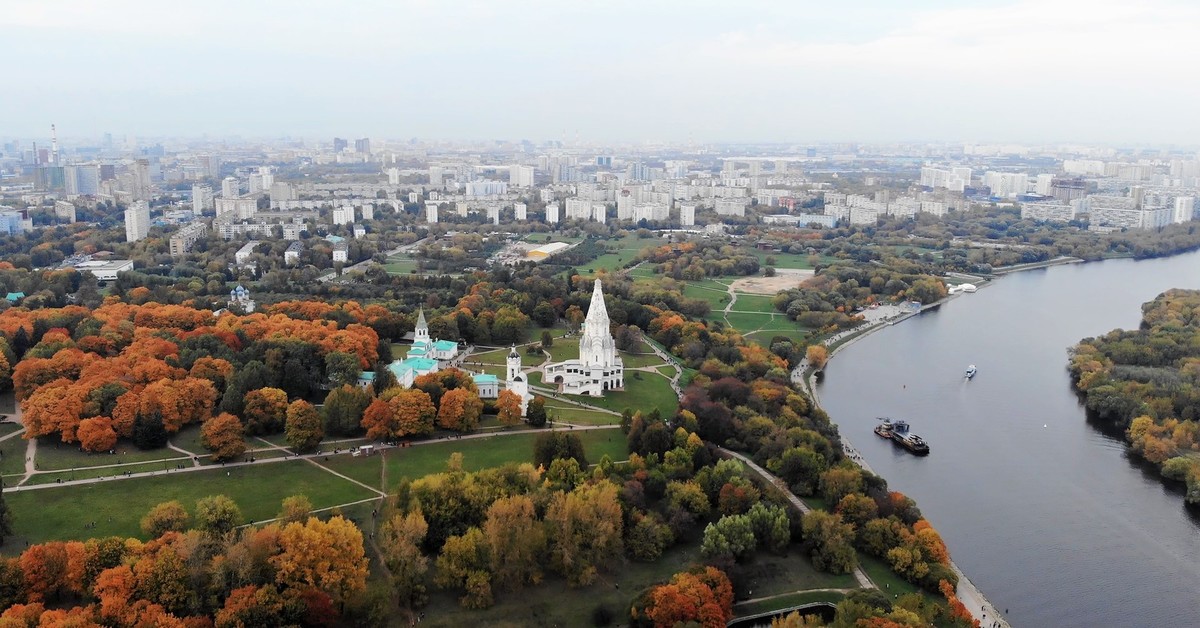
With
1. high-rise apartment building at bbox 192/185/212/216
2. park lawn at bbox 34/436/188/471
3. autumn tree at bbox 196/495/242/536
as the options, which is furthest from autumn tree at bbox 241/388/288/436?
high-rise apartment building at bbox 192/185/212/216

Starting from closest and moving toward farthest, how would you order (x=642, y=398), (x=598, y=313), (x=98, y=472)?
(x=98, y=472) → (x=642, y=398) → (x=598, y=313)

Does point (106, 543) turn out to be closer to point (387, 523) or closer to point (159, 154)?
point (387, 523)

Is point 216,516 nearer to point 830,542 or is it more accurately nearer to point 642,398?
point 830,542

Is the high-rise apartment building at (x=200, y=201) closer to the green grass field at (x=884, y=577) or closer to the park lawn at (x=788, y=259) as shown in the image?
the park lawn at (x=788, y=259)

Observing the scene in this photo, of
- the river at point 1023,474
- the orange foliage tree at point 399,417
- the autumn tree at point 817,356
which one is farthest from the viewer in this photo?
the autumn tree at point 817,356

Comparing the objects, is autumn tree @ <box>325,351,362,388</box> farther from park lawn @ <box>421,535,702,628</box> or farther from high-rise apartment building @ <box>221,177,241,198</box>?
high-rise apartment building @ <box>221,177,241,198</box>

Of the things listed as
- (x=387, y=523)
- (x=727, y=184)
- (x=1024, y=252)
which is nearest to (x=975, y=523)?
(x=387, y=523)

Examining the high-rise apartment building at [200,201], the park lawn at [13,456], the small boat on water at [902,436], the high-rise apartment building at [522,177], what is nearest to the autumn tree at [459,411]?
the park lawn at [13,456]

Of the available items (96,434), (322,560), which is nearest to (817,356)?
(322,560)
